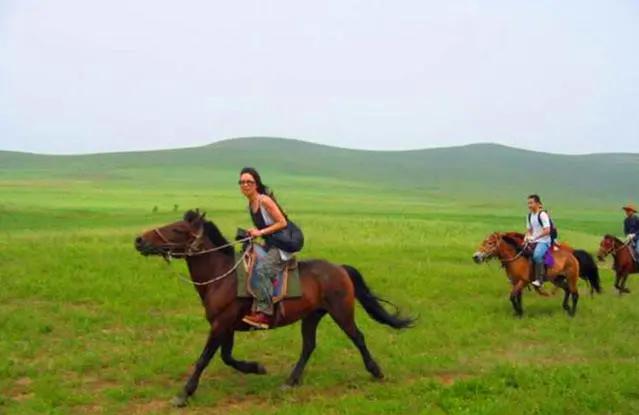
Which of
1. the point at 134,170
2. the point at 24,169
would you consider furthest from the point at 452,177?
the point at 24,169

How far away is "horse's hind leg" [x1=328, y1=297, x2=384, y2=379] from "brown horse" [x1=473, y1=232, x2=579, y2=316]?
228 inches

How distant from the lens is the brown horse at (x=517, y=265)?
15547 millimetres

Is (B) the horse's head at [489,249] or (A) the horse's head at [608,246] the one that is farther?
(A) the horse's head at [608,246]

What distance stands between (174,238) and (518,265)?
8909 millimetres

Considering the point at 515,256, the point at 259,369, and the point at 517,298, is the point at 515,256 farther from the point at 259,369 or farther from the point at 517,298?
the point at 259,369

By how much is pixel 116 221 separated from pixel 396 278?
26452mm

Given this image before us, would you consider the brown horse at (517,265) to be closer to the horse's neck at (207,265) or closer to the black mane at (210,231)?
the black mane at (210,231)

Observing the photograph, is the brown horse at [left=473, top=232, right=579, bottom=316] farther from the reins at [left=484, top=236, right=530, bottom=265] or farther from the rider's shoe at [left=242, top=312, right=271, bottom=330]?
the rider's shoe at [left=242, top=312, right=271, bottom=330]

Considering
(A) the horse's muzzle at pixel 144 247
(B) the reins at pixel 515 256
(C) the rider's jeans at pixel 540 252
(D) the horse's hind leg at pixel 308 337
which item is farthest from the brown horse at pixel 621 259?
(A) the horse's muzzle at pixel 144 247

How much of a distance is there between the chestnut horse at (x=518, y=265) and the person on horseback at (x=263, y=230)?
686cm

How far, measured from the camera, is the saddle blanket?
9.62m

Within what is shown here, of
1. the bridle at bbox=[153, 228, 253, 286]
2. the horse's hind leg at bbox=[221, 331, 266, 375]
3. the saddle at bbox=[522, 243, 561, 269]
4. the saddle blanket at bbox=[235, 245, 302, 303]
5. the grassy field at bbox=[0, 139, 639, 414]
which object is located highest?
the bridle at bbox=[153, 228, 253, 286]

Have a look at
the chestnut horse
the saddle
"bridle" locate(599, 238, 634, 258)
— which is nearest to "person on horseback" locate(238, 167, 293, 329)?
the chestnut horse

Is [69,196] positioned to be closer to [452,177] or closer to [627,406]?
[627,406]
